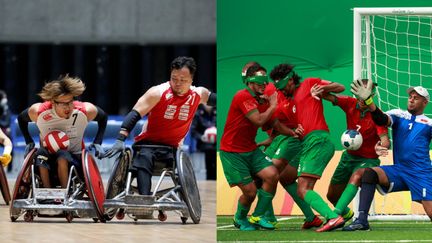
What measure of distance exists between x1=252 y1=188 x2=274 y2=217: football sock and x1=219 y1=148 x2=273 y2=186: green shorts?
6.2 inches

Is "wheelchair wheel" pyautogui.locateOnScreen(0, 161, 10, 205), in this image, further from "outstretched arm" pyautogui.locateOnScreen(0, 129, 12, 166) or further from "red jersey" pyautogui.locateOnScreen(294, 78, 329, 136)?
"red jersey" pyautogui.locateOnScreen(294, 78, 329, 136)

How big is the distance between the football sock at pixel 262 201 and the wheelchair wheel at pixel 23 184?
7.15ft

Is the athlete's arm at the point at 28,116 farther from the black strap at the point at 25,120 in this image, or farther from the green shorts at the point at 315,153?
the green shorts at the point at 315,153

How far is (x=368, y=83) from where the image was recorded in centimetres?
1049

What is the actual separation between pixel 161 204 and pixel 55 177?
125 cm

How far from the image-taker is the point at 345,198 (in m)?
10.7

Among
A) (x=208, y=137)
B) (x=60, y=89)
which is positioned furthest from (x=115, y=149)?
(x=208, y=137)

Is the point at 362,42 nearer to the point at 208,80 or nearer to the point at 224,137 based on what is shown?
the point at 224,137

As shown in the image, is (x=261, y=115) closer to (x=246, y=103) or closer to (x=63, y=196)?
(x=246, y=103)

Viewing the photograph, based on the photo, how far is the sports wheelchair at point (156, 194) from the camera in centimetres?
1101

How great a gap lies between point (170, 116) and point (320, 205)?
1841 mm

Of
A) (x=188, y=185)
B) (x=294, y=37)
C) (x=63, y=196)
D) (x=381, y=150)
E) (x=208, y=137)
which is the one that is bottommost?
(x=208, y=137)

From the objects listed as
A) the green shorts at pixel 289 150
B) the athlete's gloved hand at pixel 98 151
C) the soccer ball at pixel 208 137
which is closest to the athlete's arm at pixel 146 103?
the athlete's gloved hand at pixel 98 151

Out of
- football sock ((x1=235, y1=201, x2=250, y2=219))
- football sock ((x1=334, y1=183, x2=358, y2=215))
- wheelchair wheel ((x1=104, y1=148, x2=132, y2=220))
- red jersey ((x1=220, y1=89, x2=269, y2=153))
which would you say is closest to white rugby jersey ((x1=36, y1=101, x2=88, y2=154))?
wheelchair wheel ((x1=104, y1=148, x2=132, y2=220))
